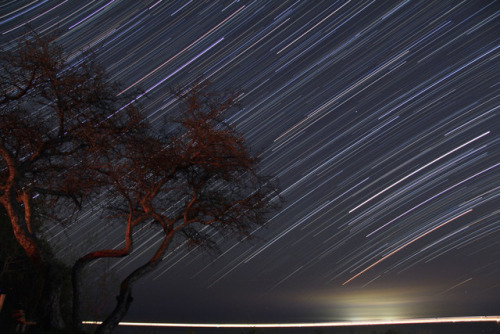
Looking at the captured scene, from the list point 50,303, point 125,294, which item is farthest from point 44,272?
point 125,294

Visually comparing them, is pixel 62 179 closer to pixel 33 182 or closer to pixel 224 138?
pixel 33 182

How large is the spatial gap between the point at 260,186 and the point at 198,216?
188 cm

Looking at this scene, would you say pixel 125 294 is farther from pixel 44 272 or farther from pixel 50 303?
pixel 44 272

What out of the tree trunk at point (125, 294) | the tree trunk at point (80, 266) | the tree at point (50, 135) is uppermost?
the tree at point (50, 135)

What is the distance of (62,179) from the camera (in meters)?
9.34

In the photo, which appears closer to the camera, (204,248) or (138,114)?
(138,114)

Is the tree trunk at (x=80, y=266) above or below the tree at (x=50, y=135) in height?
below

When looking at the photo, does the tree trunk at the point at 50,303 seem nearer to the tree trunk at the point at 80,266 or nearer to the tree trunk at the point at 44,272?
the tree trunk at the point at 44,272

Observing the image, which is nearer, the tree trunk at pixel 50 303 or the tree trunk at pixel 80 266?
the tree trunk at pixel 50 303

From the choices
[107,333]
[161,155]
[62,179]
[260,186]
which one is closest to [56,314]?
[107,333]

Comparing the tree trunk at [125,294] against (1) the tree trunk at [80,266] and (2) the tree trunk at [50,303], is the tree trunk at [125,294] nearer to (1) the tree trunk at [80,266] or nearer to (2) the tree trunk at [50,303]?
(1) the tree trunk at [80,266]

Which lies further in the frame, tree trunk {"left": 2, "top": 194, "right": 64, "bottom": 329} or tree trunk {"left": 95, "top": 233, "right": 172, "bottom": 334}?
tree trunk {"left": 95, "top": 233, "right": 172, "bottom": 334}

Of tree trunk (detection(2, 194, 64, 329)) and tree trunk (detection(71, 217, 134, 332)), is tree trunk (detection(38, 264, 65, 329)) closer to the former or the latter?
tree trunk (detection(2, 194, 64, 329))

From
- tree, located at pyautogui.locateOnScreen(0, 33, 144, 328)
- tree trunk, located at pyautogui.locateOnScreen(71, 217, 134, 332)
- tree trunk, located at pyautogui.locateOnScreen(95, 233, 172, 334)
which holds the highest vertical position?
tree, located at pyautogui.locateOnScreen(0, 33, 144, 328)
